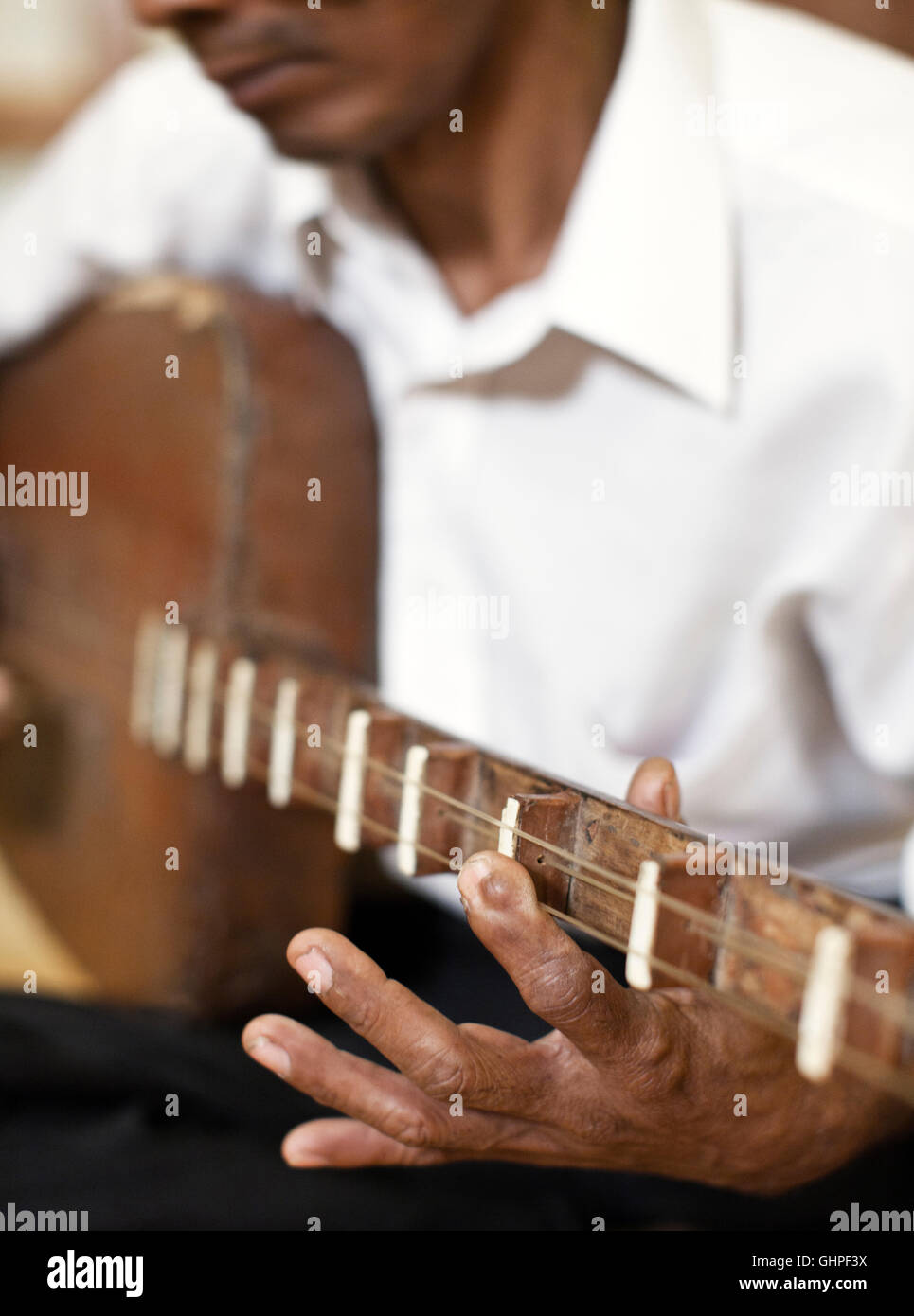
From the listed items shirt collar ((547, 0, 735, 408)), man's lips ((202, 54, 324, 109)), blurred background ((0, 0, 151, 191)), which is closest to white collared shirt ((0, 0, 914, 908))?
shirt collar ((547, 0, 735, 408))

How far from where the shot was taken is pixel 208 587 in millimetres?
749

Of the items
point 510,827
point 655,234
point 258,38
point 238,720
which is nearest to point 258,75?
point 258,38

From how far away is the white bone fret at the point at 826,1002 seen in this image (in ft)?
0.95

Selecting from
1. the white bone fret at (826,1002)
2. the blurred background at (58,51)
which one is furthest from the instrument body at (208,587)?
the blurred background at (58,51)

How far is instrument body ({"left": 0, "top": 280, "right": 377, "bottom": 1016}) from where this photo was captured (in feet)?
2.43

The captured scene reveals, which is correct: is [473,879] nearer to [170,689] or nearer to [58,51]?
[170,689]

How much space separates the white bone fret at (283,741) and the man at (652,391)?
156mm

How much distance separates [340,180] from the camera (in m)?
0.73

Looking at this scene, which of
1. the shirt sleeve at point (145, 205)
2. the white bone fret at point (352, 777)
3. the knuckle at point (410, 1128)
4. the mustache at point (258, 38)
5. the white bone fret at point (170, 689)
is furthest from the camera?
the shirt sleeve at point (145, 205)

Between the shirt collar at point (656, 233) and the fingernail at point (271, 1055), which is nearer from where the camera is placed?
the fingernail at point (271, 1055)

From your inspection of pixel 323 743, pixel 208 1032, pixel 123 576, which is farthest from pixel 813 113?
pixel 208 1032

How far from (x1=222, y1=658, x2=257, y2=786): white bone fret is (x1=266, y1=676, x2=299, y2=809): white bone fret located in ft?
0.13

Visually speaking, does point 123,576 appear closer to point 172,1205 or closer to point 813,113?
point 172,1205

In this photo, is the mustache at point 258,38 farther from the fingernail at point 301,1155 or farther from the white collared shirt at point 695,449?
the fingernail at point 301,1155
